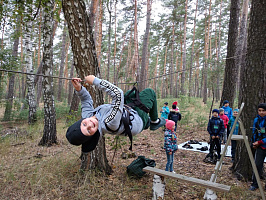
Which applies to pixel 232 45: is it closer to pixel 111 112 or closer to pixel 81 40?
pixel 81 40

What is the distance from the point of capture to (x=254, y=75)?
3.73 metres

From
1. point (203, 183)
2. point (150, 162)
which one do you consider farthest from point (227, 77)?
point (203, 183)

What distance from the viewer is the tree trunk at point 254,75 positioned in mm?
3654

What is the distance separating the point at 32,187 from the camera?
3.44 meters

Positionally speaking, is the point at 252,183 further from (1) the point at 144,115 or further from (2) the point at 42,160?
(2) the point at 42,160

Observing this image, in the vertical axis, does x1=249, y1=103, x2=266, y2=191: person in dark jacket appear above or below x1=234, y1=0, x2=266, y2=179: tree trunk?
below

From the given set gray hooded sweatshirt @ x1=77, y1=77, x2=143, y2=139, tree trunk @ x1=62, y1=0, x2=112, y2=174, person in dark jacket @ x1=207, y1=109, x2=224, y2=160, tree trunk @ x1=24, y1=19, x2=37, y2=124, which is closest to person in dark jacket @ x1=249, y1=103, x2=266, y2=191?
person in dark jacket @ x1=207, y1=109, x2=224, y2=160

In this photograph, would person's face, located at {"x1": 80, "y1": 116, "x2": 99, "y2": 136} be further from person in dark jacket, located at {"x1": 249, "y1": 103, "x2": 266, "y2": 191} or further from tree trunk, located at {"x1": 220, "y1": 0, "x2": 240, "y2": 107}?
tree trunk, located at {"x1": 220, "y1": 0, "x2": 240, "y2": 107}

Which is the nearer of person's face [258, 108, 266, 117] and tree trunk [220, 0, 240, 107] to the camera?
person's face [258, 108, 266, 117]

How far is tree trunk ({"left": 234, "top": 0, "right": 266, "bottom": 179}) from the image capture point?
3.65 meters

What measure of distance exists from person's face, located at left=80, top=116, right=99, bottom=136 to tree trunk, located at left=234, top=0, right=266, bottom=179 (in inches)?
134

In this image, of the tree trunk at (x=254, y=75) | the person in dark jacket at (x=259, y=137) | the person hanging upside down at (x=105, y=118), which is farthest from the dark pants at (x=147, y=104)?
the tree trunk at (x=254, y=75)

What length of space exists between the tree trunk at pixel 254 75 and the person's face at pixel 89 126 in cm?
341

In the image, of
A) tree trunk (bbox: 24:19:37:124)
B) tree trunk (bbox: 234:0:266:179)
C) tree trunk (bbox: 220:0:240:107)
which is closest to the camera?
tree trunk (bbox: 234:0:266:179)
